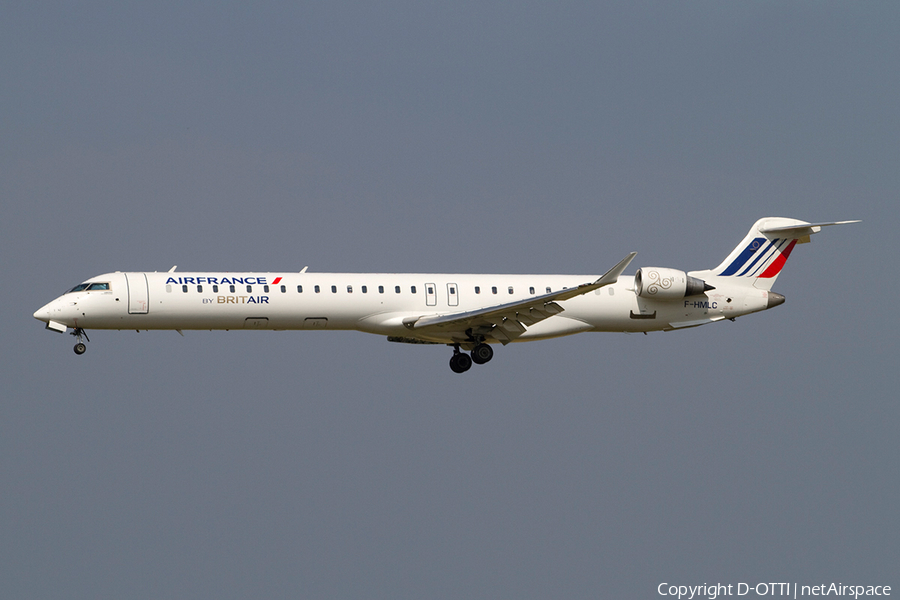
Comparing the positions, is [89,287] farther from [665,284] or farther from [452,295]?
[665,284]

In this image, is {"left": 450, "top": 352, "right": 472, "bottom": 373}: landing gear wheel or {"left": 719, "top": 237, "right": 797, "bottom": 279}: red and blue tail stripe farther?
{"left": 719, "top": 237, "right": 797, "bottom": 279}: red and blue tail stripe

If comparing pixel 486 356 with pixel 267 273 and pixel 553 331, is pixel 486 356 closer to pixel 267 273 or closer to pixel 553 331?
pixel 553 331

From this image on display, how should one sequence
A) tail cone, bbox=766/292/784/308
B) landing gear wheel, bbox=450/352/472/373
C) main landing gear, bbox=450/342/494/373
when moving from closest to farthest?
main landing gear, bbox=450/342/494/373 → landing gear wheel, bbox=450/352/472/373 → tail cone, bbox=766/292/784/308

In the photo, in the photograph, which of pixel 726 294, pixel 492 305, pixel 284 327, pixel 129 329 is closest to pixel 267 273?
pixel 284 327

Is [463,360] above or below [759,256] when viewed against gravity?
below

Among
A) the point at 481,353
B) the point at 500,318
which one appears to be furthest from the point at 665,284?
the point at 481,353

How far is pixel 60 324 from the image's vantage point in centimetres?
3481

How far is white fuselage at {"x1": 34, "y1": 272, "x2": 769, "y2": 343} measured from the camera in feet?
115

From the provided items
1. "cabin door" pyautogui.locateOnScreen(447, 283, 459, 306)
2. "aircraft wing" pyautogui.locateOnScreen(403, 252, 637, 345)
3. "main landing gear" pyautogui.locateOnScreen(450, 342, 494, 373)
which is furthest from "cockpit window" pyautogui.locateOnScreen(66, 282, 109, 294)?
"main landing gear" pyautogui.locateOnScreen(450, 342, 494, 373)

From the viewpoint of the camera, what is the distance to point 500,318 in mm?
36281

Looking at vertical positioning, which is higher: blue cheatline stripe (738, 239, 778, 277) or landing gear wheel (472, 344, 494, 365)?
blue cheatline stripe (738, 239, 778, 277)

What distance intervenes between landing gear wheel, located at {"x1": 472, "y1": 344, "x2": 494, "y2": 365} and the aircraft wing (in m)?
0.62

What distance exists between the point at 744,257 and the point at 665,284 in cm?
384

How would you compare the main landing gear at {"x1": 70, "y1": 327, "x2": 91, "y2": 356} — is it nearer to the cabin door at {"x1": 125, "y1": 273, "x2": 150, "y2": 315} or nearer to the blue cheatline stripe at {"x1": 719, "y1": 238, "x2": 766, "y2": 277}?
the cabin door at {"x1": 125, "y1": 273, "x2": 150, "y2": 315}
